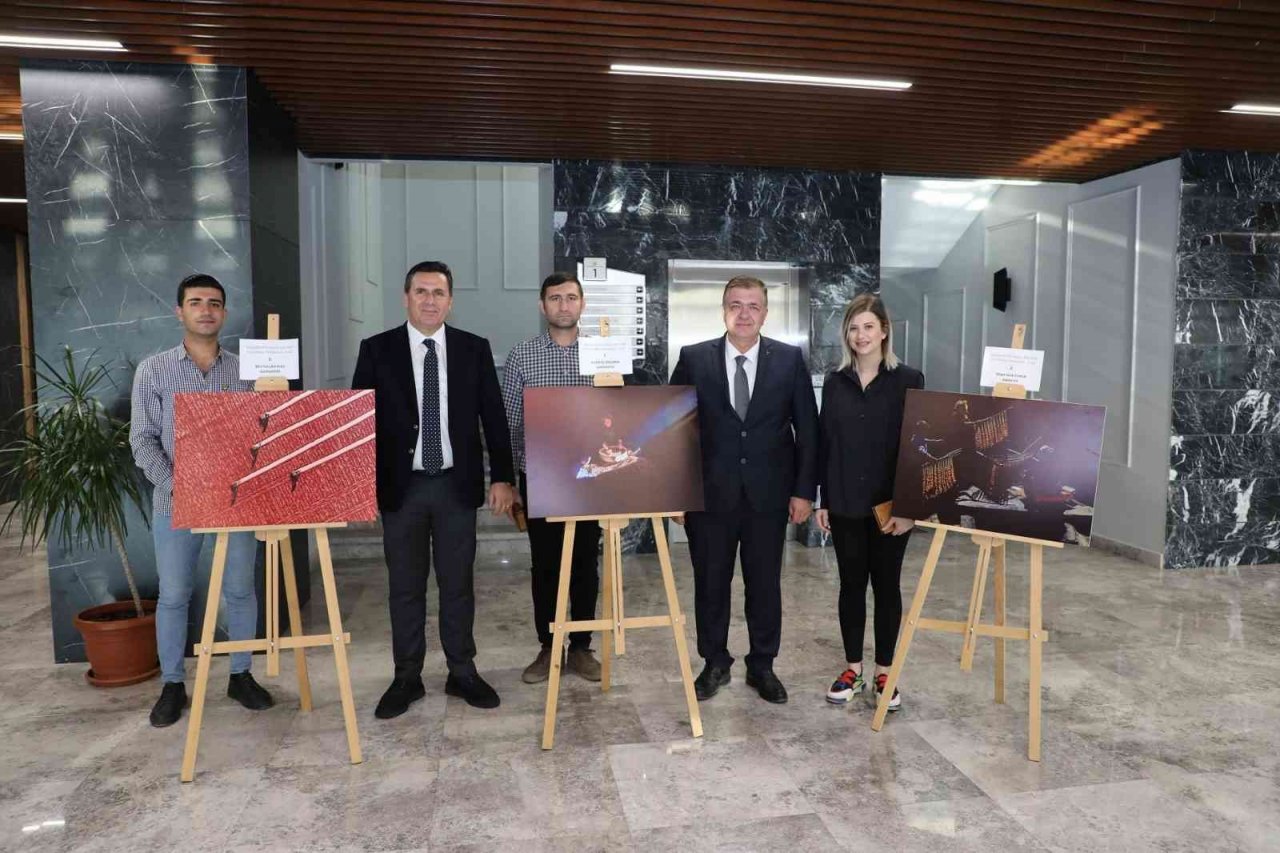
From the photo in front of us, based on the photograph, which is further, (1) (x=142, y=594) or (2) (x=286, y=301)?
(2) (x=286, y=301)

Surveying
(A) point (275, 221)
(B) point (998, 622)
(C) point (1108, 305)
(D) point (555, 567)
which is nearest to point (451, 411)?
(D) point (555, 567)

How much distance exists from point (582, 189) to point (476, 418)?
3.03 meters

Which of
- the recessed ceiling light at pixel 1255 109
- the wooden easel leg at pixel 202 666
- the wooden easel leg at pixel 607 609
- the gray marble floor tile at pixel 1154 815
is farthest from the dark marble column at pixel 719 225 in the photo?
the gray marble floor tile at pixel 1154 815

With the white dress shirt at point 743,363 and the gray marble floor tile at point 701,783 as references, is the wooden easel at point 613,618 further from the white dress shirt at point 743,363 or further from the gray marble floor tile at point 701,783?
the white dress shirt at point 743,363

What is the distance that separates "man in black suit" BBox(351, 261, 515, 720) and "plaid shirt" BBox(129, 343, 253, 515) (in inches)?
25.0

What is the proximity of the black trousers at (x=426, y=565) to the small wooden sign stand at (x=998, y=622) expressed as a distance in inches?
63.4

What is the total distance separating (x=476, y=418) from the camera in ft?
10.5

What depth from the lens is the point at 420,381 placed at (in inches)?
123

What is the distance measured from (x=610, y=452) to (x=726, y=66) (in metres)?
2.08

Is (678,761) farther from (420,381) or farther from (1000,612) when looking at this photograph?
(420,381)

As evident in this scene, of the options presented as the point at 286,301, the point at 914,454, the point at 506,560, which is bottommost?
the point at 506,560

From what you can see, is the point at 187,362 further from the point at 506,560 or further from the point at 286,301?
the point at 506,560

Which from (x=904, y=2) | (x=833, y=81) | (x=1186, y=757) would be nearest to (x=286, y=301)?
(x=833, y=81)

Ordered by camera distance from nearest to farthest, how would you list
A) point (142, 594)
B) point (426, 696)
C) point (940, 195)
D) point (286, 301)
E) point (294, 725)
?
1. point (294, 725)
2. point (426, 696)
3. point (142, 594)
4. point (286, 301)
5. point (940, 195)
